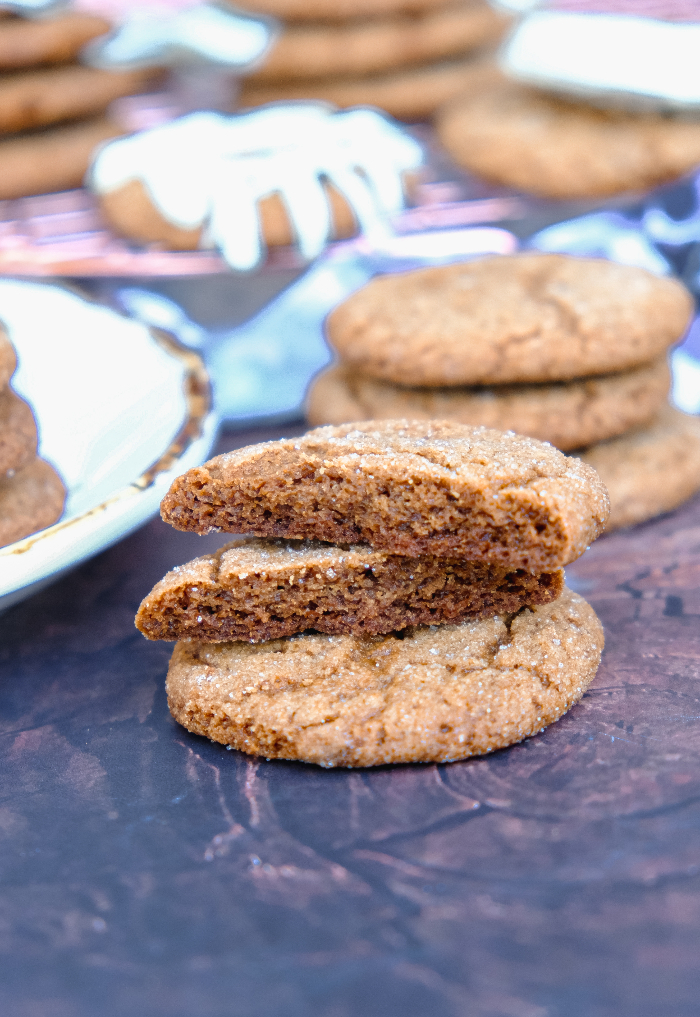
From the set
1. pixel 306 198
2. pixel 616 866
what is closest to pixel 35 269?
pixel 306 198

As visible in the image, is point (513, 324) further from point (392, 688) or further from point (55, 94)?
point (55, 94)

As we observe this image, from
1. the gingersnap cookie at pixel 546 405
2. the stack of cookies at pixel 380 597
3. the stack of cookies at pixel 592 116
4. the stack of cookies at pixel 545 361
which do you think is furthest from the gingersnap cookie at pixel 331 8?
the stack of cookies at pixel 380 597

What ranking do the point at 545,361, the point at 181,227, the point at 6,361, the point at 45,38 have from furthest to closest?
the point at 45,38 < the point at 181,227 < the point at 545,361 < the point at 6,361

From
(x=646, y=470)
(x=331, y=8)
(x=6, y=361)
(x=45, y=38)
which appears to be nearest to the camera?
(x=6, y=361)

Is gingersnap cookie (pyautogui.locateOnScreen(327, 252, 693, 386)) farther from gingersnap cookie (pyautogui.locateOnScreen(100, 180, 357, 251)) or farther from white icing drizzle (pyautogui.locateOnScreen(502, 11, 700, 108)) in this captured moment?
white icing drizzle (pyautogui.locateOnScreen(502, 11, 700, 108))

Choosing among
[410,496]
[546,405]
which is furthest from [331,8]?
[410,496]

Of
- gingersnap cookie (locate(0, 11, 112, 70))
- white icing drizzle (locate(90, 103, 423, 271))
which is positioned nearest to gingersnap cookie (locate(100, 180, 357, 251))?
white icing drizzle (locate(90, 103, 423, 271))

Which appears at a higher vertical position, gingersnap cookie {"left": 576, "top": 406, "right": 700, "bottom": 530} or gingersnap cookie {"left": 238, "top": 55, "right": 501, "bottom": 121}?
gingersnap cookie {"left": 238, "top": 55, "right": 501, "bottom": 121}
